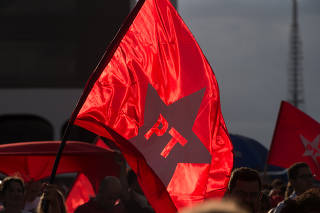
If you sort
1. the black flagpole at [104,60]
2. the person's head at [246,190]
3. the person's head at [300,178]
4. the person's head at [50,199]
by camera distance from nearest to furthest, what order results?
the person's head at [246,190]
the person's head at [50,199]
the black flagpole at [104,60]
the person's head at [300,178]

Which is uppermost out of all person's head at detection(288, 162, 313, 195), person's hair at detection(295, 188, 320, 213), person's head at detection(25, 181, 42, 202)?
person's hair at detection(295, 188, 320, 213)

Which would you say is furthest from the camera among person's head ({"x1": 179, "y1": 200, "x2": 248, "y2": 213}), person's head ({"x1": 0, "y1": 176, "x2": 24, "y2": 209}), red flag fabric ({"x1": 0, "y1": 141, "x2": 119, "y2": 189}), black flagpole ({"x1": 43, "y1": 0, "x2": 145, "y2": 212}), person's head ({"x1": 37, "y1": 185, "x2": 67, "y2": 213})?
red flag fabric ({"x1": 0, "y1": 141, "x2": 119, "y2": 189})

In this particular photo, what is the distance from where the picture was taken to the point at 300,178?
5289 millimetres

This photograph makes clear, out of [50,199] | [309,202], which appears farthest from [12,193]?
[309,202]

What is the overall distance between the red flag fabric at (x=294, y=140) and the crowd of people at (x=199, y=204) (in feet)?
8.24

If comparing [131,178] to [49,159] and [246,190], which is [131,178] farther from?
[246,190]

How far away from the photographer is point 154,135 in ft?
14.3

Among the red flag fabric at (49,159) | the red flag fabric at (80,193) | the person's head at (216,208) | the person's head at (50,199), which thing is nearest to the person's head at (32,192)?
the red flag fabric at (49,159)

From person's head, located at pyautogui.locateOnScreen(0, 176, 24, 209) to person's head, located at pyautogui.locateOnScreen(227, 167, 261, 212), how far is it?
156 centimetres

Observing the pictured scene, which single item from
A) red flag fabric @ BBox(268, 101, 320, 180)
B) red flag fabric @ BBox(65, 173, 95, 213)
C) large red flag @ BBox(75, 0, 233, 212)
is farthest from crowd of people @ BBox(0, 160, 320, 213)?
red flag fabric @ BBox(268, 101, 320, 180)

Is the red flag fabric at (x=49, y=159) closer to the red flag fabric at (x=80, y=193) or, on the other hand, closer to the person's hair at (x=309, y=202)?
the red flag fabric at (x=80, y=193)

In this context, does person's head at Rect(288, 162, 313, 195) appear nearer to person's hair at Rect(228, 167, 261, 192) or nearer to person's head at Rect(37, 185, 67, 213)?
person's hair at Rect(228, 167, 261, 192)

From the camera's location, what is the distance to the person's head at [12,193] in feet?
15.1

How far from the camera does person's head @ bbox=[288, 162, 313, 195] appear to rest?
17.2 feet
